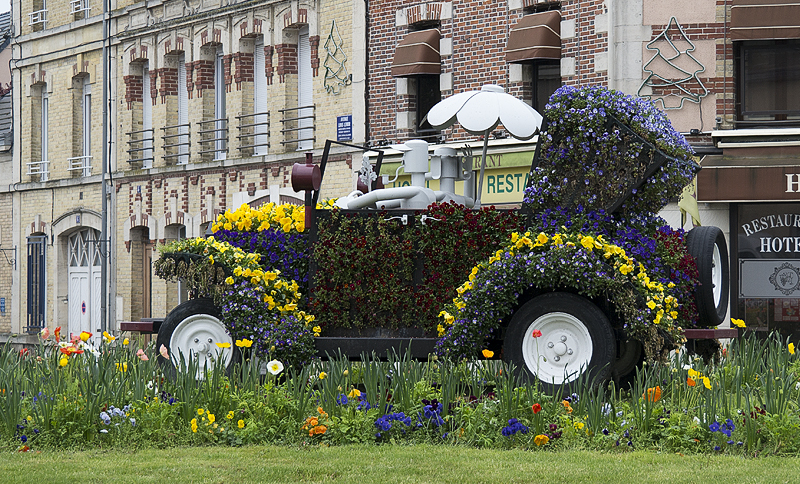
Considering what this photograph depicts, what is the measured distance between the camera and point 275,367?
26.1 ft

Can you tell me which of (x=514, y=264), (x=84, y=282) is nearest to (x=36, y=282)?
(x=84, y=282)

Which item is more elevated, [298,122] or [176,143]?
[298,122]

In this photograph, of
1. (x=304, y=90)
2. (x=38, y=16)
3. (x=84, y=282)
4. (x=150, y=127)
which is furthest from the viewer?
(x=38, y=16)

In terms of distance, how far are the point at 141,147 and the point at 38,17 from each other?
5214mm

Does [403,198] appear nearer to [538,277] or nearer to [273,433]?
[538,277]

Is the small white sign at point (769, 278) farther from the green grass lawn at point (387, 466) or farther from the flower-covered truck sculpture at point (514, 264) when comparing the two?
the green grass lawn at point (387, 466)

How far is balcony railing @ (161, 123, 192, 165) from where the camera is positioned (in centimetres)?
2405

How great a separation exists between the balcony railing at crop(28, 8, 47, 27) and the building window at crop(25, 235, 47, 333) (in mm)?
5003

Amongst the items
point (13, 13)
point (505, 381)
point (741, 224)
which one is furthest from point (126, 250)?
point (505, 381)

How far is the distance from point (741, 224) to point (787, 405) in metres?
9.83

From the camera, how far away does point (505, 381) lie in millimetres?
7199

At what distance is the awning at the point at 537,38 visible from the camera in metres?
17.3

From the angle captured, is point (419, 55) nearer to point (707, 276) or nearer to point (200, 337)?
point (200, 337)

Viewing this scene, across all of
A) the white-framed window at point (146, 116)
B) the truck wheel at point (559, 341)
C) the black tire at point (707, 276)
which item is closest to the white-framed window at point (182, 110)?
the white-framed window at point (146, 116)
